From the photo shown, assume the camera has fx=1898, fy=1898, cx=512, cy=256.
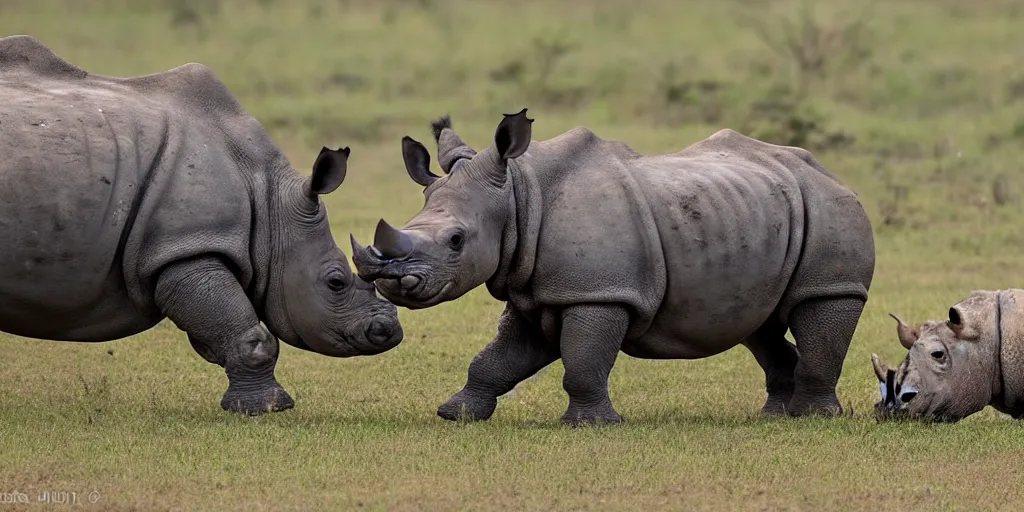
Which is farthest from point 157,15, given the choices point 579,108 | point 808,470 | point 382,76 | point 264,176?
point 808,470

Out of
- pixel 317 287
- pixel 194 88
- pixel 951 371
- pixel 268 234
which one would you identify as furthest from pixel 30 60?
pixel 951 371

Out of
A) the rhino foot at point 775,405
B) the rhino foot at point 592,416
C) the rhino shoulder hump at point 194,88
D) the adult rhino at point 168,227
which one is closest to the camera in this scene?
the adult rhino at point 168,227

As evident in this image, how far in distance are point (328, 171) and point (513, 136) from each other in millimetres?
1288

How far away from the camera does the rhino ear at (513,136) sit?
391 inches

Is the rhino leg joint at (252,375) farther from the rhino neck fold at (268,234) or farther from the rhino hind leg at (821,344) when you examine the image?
the rhino hind leg at (821,344)

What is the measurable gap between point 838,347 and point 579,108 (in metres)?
17.3

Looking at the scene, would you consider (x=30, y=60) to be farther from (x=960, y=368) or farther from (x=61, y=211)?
(x=960, y=368)

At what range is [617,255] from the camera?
33.2ft

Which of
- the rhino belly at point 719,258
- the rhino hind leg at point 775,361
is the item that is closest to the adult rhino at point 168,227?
the rhino belly at point 719,258

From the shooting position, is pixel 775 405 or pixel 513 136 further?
pixel 775 405

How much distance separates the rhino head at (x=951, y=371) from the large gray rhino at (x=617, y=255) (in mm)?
545

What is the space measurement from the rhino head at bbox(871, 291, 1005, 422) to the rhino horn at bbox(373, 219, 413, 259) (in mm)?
2785

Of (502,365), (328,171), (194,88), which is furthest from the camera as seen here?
(194,88)

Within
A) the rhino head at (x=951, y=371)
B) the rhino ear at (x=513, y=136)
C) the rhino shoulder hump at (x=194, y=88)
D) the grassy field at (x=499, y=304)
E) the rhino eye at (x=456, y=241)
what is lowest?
the grassy field at (x=499, y=304)
